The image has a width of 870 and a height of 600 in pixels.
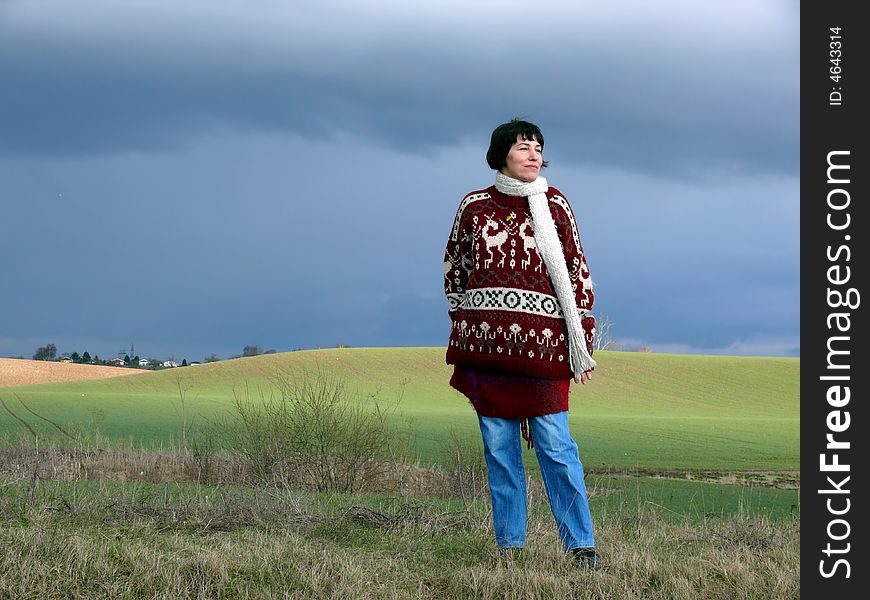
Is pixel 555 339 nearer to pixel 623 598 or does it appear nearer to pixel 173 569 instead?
pixel 623 598

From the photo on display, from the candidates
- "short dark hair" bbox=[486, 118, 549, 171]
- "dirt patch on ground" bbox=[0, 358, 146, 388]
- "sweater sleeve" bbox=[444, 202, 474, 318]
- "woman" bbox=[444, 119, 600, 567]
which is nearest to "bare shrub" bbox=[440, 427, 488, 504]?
"woman" bbox=[444, 119, 600, 567]

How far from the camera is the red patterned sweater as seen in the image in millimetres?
5719

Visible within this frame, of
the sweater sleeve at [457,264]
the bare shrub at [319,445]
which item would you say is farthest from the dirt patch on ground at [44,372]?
the sweater sleeve at [457,264]

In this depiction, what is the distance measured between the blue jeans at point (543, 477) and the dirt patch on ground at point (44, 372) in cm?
4575

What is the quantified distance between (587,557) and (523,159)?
8.22 ft

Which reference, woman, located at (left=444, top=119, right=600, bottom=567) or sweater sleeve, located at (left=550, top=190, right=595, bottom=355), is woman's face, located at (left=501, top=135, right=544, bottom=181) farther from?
sweater sleeve, located at (left=550, top=190, right=595, bottom=355)

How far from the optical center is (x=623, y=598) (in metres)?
5.31

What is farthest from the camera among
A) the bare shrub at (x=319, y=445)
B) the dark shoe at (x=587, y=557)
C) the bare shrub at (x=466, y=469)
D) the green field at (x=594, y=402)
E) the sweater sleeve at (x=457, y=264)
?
the green field at (x=594, y=402)

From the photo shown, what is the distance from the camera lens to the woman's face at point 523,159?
5953 millimetres

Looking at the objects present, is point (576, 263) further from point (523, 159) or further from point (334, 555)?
point (334, 555)

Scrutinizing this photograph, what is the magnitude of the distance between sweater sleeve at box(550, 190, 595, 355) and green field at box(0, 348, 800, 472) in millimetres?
10362

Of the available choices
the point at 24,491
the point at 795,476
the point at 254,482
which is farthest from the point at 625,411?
the point at 24,491

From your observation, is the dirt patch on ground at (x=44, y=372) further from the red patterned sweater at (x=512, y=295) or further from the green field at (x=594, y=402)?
the red patterned sweater at (x=512, y=295)

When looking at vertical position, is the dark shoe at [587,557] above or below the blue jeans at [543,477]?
below
